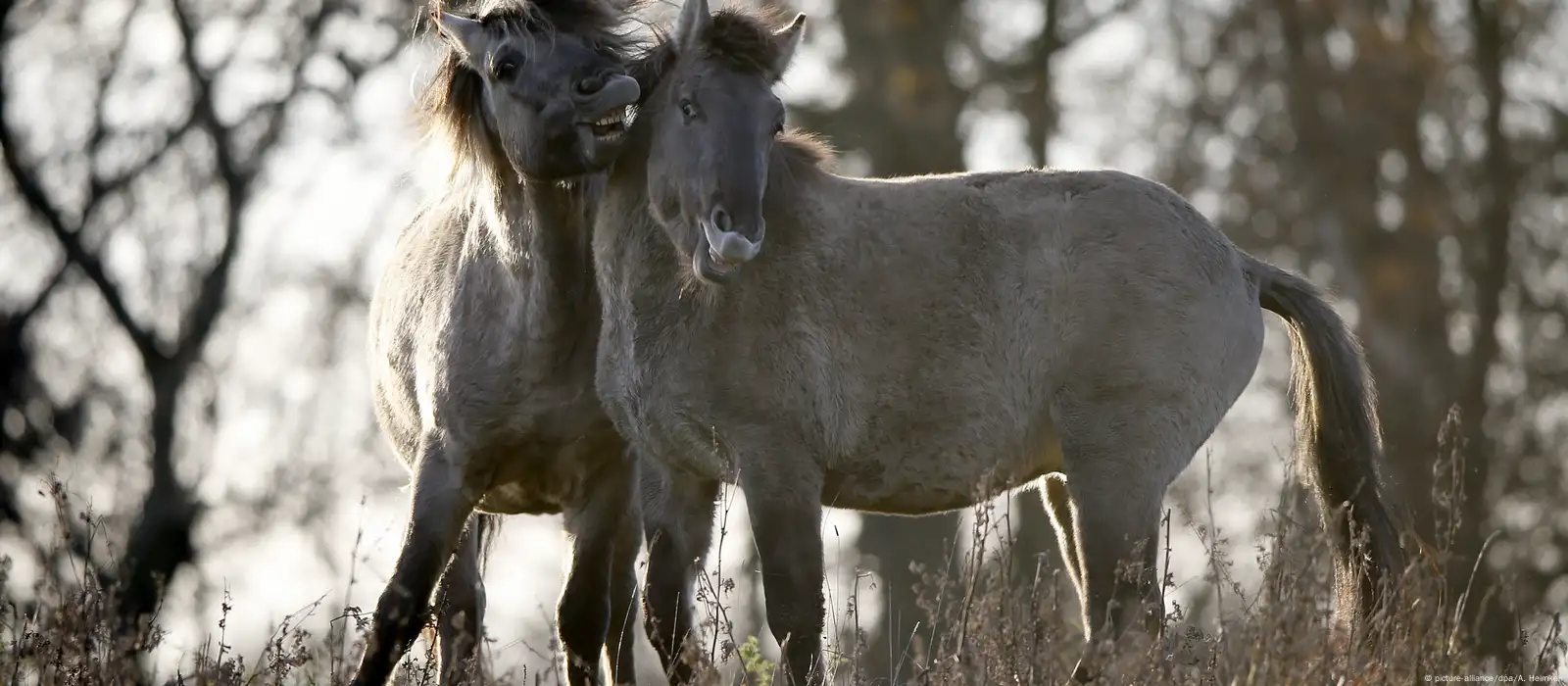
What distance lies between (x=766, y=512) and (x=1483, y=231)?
1321cm

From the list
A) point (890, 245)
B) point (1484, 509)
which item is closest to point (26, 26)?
point (890, 245)

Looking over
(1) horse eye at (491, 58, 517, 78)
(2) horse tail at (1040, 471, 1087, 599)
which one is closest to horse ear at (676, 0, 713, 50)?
(1) horse eye at (491, 58, 517, 78)

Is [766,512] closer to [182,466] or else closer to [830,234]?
[830,234]

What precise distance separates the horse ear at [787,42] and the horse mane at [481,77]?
644 mm

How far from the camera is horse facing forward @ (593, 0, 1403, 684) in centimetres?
593

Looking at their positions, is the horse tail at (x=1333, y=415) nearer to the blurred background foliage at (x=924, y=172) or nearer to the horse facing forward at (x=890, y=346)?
the horse facing forward at (x=890, y=346)

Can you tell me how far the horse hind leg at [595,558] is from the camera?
23.2 feet

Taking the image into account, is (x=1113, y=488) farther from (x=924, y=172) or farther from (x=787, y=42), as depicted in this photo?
(x=924, y=172)

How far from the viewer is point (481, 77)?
22.4 ft

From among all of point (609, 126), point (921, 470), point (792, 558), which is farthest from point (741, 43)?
point (792, 558)

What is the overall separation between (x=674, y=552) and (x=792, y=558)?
2.66 feet

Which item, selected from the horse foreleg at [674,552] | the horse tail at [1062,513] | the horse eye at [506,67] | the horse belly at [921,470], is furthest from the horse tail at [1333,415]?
the horse eye at [506,67]

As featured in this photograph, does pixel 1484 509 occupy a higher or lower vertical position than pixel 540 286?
higher

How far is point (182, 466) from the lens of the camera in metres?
16.7
